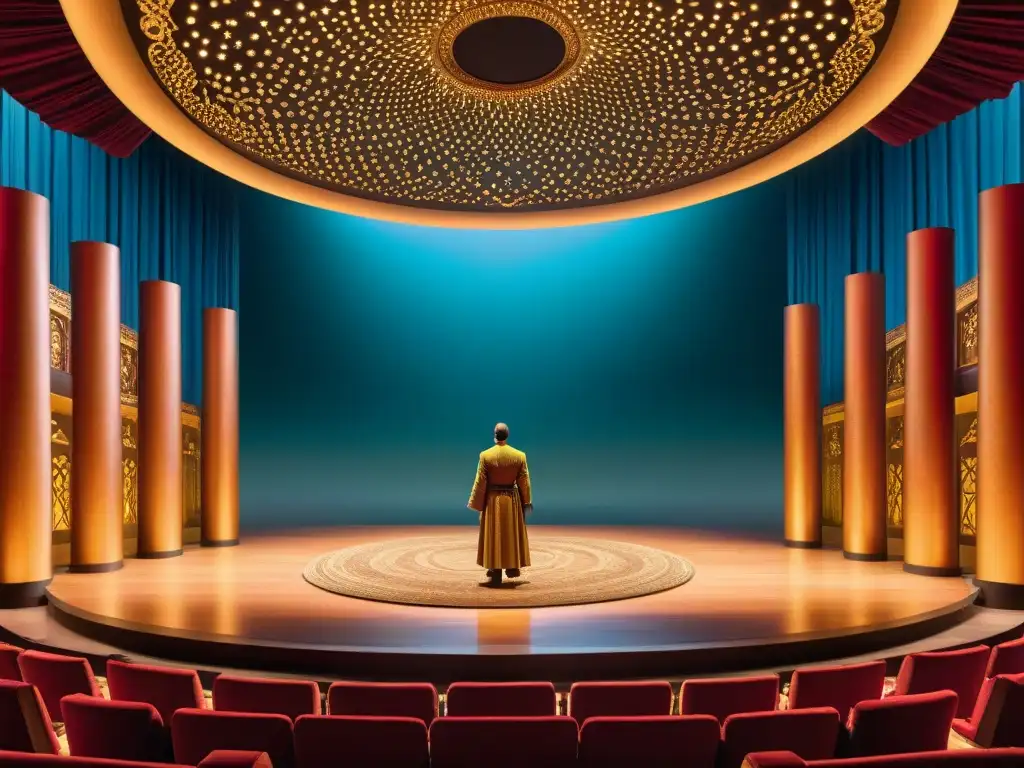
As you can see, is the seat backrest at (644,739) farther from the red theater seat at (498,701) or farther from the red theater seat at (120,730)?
the red theater seat at (120,730)

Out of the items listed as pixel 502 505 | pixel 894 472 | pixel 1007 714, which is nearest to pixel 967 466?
pixel 894 472

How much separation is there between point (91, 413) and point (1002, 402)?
7.73 meters

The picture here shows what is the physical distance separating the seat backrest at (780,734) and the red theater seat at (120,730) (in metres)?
1.87

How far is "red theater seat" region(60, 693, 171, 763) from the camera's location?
2.63m

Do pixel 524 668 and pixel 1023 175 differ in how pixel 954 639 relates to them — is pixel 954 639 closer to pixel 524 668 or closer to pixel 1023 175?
pixel 524 668

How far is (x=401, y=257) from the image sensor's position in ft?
43.3

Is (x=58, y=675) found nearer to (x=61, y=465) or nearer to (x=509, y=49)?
(x=509, y=49)

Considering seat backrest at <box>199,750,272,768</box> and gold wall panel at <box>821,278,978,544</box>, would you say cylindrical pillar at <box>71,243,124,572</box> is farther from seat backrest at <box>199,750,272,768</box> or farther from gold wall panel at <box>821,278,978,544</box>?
gold wall panel at <box>821,278,978,544</box>

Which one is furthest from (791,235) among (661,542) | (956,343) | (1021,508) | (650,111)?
(650,111)

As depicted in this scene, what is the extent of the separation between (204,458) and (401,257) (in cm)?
528

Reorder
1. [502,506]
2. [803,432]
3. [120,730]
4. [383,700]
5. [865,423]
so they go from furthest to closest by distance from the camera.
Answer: [803,432] < [865,423] < [502,506] < [383,700] < [120,730]

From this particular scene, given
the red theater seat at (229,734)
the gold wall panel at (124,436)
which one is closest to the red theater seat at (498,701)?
the red theater seat at (229,734)

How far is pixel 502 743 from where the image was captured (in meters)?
2.48

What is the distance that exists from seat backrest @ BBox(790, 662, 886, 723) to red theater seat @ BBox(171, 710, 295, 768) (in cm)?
204
